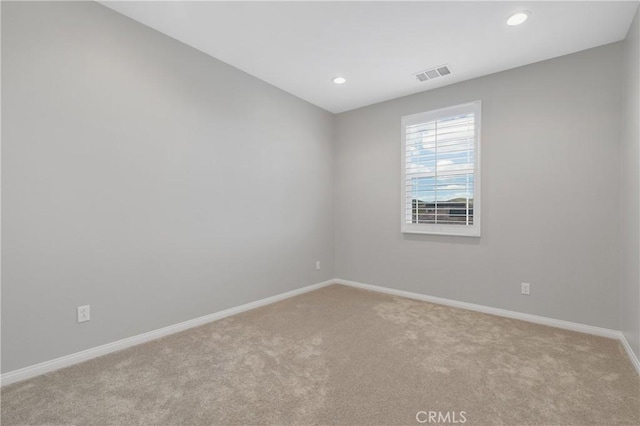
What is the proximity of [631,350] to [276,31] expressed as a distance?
3819 mm

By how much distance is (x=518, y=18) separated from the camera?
7.74 ft

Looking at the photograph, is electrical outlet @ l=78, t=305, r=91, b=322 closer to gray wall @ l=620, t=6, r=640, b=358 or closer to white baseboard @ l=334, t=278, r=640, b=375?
white baseboard @ l=334, t=278, r=640, b=375

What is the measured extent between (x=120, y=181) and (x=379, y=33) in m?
2.51

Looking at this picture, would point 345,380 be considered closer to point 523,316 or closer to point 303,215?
point 523,316

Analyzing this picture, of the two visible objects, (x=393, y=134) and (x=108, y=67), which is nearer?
(x=108, y=67)

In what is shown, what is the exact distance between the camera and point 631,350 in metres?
2.29

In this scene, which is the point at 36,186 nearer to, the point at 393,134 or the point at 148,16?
the point at 148,16

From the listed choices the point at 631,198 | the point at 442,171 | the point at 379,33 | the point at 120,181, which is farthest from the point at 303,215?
the point at 631,198

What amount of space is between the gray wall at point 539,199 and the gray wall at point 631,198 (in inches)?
6.5

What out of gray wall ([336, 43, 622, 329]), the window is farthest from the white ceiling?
the window

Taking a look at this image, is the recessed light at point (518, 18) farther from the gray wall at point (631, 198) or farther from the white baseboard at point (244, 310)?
the white baseboard at point (244, 310)

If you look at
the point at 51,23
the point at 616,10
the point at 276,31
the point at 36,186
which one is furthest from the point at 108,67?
the point at 616,10

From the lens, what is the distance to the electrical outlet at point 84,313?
Result: 2.22 metres

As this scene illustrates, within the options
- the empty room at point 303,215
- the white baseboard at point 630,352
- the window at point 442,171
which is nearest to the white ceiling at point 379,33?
the empty room at point 303,215
